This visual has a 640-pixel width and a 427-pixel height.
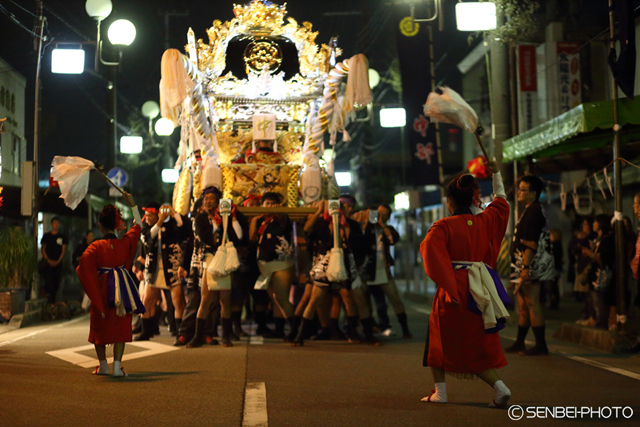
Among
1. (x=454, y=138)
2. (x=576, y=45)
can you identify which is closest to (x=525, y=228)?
(x=576, y=45)

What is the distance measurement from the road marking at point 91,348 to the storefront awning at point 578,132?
219 inches

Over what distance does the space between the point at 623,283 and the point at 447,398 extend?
4.23 metres

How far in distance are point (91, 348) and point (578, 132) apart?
6425mm

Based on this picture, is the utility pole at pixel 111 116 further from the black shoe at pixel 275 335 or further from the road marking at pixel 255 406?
the road marking at pixel 255 406

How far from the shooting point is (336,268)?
8.87 m

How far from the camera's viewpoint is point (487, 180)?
736 inches

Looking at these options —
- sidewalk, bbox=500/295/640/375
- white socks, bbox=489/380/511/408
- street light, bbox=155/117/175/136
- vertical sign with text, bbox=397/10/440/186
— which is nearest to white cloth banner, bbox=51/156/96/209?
white socks, bbox=489/380/511/408

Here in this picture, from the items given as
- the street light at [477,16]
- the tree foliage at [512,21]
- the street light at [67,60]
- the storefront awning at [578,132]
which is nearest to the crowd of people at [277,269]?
the storefront awning at [578,132]

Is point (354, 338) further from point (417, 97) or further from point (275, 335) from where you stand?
point (417, 97)

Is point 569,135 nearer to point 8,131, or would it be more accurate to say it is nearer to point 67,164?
point 67,164

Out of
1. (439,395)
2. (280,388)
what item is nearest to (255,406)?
(280,388)

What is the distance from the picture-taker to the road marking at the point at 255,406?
485cm

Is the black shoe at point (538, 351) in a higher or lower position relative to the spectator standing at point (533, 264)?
lower

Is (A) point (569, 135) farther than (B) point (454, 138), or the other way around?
(B) point (454, 138)
